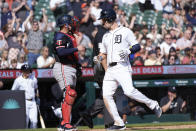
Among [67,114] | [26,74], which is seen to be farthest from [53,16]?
[67,114]

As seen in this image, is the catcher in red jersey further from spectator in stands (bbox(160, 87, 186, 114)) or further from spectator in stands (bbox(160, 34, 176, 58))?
spectator in stands (bbox(160, 34, 176, 58))

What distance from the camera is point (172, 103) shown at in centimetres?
1145

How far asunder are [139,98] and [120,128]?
55 centimetres

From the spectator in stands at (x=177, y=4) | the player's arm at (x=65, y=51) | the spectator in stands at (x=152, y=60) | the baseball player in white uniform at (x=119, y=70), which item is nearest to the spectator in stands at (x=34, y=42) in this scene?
the spectator in stands at (x=152, y=60)

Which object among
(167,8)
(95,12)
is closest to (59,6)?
(95,12)

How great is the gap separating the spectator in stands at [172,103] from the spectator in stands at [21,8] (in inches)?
214

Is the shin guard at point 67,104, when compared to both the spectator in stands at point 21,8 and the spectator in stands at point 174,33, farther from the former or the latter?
the spectator in stands at point 174,33

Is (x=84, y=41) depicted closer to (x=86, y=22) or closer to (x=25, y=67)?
(x=86, y=22)

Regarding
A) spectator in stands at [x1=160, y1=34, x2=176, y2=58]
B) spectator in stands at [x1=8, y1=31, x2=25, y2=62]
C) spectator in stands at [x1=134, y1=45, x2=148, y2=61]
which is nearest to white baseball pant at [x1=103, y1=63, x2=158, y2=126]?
spectator in stands at [x1=8, y1=31, x2=25, y2=62]

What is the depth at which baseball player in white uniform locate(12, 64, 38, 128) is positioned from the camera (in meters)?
10.7

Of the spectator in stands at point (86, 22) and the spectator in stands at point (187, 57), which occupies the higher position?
the spectator in stands at point (86, 22)

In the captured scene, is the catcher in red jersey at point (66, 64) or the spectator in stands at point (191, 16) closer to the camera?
the catcher in red jersey at point (66, 64)

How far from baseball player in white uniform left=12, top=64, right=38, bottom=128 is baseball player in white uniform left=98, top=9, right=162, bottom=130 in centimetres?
395

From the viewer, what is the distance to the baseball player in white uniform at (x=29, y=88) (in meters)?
10.7
